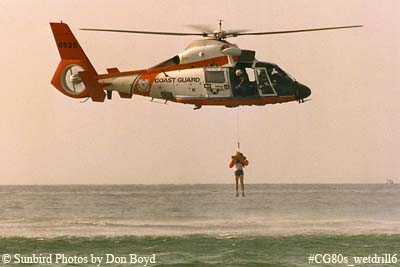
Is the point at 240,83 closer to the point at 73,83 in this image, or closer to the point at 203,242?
Answer: the point at 73,83

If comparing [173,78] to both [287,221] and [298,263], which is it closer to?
[298,263]

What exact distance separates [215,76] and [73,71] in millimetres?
3203

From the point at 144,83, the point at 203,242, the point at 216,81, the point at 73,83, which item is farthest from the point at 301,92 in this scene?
the point at 203,242

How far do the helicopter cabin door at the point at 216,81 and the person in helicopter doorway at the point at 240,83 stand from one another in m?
0.21

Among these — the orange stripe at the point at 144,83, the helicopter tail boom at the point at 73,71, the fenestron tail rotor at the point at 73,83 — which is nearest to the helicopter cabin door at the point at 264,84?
the orange stripe at the point at 144,83

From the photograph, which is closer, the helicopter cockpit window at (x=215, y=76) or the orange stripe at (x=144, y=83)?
the helicopter cockpit window at (x=215, y=76)

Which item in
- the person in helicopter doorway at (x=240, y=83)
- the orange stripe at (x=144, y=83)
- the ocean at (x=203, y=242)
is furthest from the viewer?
the ocean at (x=203, y=242)

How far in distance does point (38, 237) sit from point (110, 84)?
10051mm

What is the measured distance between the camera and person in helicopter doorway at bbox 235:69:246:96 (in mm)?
16828

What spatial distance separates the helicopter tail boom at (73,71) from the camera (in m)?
17.3

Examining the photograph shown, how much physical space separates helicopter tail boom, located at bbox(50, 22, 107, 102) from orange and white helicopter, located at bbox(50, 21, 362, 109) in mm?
21

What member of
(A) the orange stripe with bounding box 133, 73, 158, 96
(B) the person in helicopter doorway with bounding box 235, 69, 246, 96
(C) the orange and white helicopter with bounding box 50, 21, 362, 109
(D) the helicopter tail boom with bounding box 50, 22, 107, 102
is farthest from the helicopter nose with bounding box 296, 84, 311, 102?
(D) the helicopter tail boom with bounding box 50, 22, 107, 102

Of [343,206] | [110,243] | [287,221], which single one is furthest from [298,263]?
[343,206]

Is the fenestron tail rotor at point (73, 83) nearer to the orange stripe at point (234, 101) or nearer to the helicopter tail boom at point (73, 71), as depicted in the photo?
the helicopter tail boom at point (73, 71)
